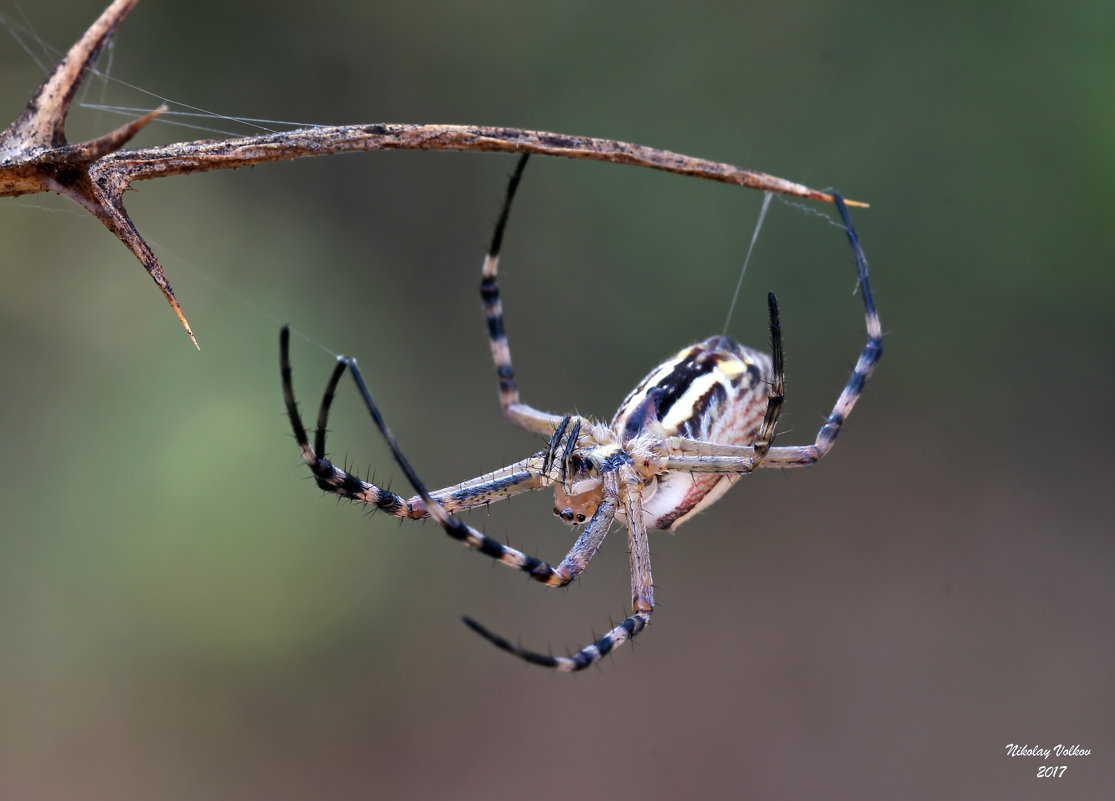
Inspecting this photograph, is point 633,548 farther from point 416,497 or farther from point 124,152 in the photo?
point 124,152

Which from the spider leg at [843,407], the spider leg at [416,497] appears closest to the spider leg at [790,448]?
the spider leg at [843,407]

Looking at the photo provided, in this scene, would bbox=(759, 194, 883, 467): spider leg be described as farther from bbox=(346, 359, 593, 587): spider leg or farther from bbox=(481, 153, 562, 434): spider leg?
bbox=(481, 153, 562, 434): spider leg

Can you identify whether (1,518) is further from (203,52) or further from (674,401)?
(674,401)
